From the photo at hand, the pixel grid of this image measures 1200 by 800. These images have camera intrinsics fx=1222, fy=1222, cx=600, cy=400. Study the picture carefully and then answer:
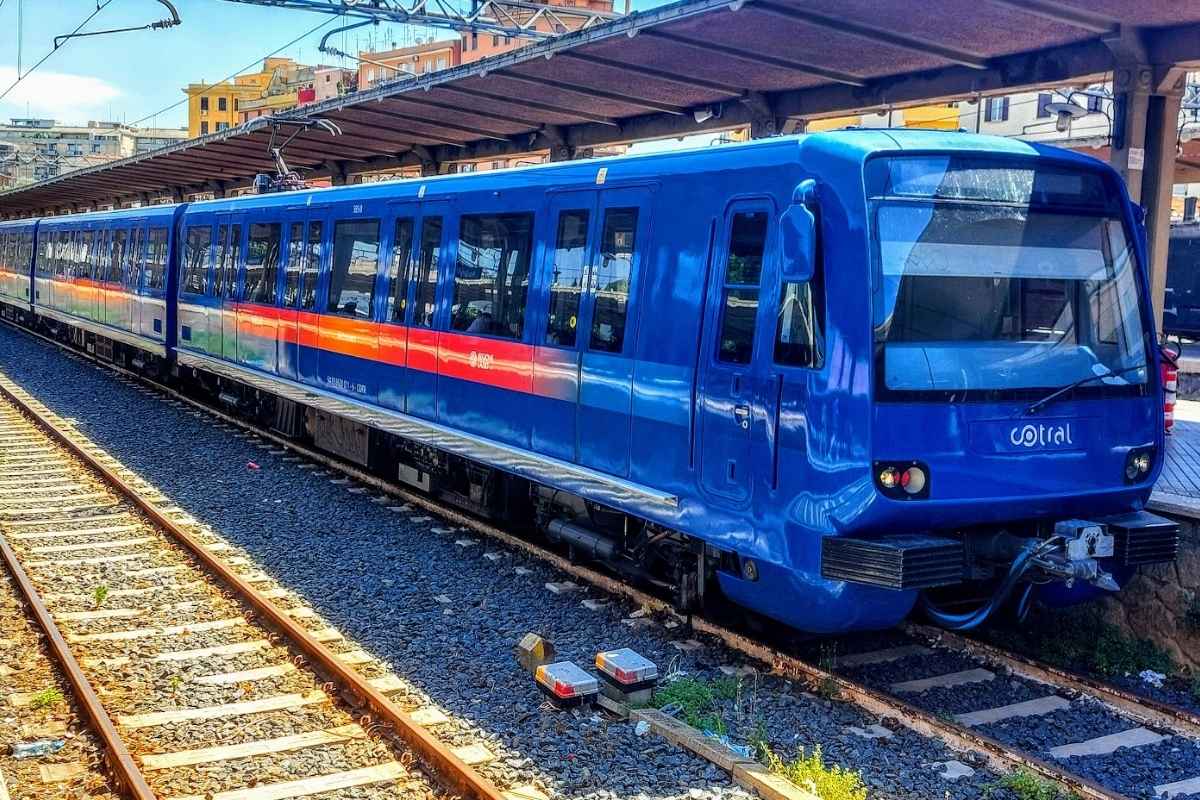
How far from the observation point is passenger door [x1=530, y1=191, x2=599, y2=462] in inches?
328

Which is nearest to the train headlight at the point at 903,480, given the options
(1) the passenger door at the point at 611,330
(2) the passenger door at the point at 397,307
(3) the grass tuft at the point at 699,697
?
(3) the grass tuft at the point at 699,697

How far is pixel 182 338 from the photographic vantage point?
18.0 m

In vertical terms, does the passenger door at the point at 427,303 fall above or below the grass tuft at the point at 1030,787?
above

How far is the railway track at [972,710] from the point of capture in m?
5.70

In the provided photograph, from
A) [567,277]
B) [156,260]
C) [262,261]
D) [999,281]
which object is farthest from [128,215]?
[999,281]

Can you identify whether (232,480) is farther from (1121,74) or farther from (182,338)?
(1121,74)

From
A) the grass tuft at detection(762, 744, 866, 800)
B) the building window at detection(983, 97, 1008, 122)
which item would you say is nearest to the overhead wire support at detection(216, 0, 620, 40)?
the grass tuft at detection(762, 744, 866, 800)

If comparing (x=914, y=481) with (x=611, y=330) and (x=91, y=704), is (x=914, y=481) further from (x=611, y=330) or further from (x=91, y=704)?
(x=91, y=704)

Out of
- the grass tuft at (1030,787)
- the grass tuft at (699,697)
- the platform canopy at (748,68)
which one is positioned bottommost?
the grass tuft at (699,697)

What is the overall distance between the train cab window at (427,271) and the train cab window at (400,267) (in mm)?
221

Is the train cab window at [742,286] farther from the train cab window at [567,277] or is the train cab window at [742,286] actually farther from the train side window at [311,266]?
the train side window at [311,266]

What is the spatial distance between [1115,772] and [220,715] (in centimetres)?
447

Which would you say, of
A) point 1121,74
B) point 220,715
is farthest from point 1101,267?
point 220,715

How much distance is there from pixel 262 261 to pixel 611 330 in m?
7.81
